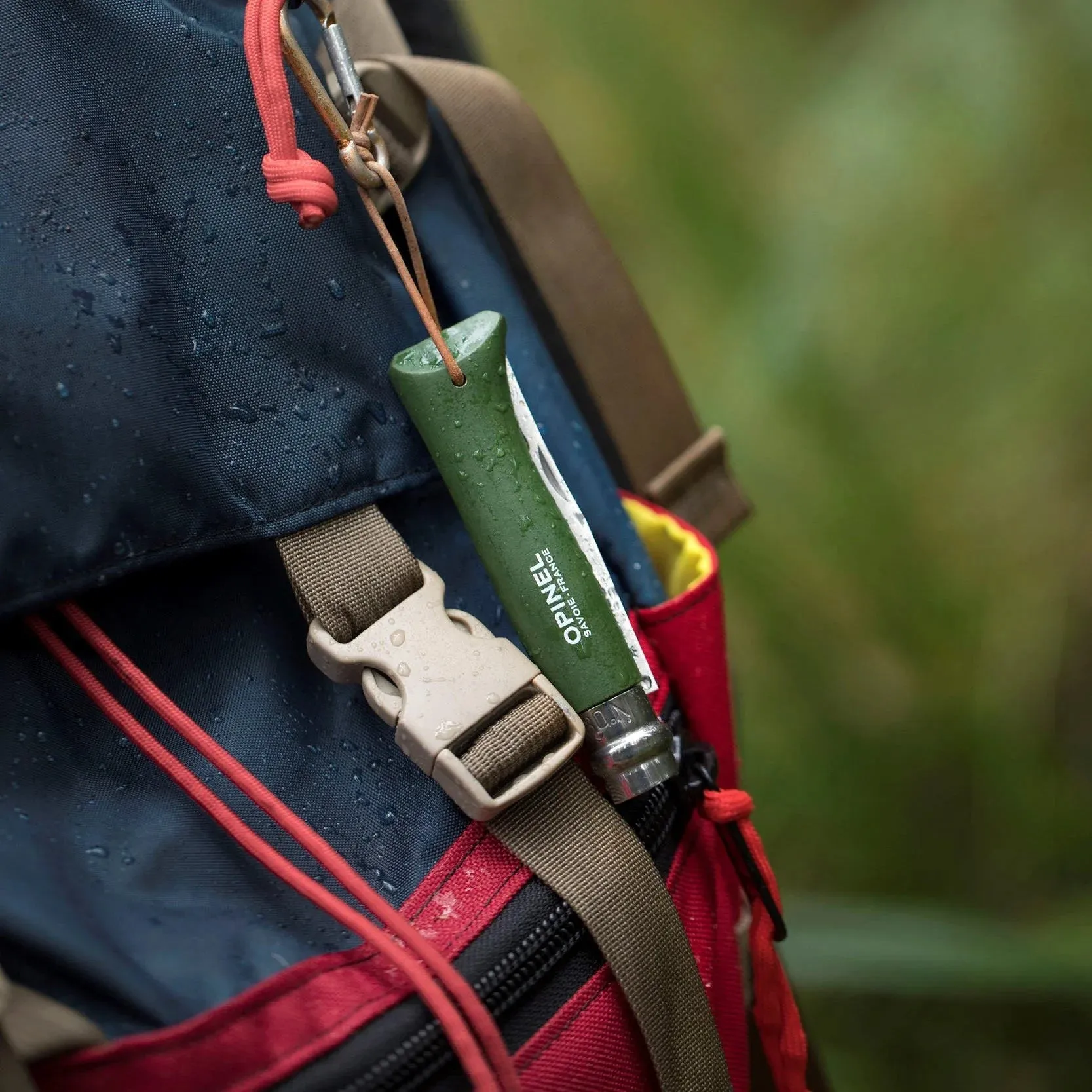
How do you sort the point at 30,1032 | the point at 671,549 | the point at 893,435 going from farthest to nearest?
1. the point at 893,435
2. the point at 671,549
3. the point at 30,1032

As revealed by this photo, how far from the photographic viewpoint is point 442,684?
365mm

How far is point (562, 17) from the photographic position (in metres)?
0.95

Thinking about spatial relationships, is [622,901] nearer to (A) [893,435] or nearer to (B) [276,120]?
(B) [276,120]

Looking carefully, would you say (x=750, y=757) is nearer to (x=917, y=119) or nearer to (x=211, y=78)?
(x=917, y=119)

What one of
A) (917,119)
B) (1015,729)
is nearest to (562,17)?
(917,119)

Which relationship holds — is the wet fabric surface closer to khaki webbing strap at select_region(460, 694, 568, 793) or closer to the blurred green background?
khaki webbing strap at select_region(460, 694, 568, 793)

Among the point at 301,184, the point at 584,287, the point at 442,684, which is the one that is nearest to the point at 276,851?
the point at 442,684

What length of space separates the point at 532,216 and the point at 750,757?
65 cm

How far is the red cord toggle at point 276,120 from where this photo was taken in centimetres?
35

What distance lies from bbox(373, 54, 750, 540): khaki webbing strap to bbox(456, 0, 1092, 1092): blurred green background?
40cm

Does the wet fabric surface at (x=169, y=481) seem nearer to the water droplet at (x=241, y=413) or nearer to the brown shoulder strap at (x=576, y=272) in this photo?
the water droplet at (x=241, y=413)

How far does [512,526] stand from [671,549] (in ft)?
0.49

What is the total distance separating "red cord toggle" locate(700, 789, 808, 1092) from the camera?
1.49ft

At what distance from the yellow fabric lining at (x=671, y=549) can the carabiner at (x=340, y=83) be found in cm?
22
